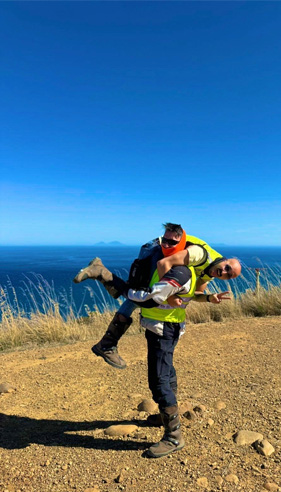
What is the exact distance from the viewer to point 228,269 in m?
2.36

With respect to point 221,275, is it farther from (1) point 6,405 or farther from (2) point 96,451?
(1) point 6,405

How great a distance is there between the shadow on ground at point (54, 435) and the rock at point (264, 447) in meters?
0.91

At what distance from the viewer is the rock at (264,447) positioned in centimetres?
248

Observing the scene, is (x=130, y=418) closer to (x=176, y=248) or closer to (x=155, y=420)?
(x=155, y=420)

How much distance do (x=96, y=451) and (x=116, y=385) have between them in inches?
51.0

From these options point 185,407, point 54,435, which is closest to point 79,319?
point 54,435

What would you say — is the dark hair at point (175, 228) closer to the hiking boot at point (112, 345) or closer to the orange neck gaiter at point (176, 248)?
the orange neck gaiter at point (176, 248)

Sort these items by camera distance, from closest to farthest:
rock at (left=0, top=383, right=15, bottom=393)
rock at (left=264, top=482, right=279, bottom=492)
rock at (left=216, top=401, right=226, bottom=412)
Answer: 1. rock at (left=264, top=482, right=279, bottom=492)
2. rock at (left=216, top=401, right=226, bottom=412)
3. rock at (left=0, top=383, right=15, bottom=393)

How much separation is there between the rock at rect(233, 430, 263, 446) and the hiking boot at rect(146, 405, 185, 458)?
46 centimetres

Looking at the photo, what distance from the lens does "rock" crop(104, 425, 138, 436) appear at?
3.00 meters

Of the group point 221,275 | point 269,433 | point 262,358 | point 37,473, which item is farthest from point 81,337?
point 221,275

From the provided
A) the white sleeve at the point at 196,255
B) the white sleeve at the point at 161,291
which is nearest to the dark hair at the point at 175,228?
the white sleeve at the point at 196,255

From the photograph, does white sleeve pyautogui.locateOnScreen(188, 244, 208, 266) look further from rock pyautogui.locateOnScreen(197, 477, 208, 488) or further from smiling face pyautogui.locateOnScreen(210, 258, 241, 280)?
rock pyautogui.locateOnScreen(197, 477, 208, 488)

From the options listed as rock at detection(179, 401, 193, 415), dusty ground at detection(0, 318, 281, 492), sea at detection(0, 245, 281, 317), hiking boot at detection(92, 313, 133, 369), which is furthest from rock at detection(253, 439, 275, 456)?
sea at detection(0, 245, 281, 317)
